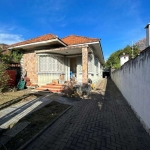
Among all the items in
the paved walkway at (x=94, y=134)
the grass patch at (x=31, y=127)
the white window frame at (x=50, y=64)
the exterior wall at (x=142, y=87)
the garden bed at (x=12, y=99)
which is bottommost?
the paved walkway at (x=94, y=134)

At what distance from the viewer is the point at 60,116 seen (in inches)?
187

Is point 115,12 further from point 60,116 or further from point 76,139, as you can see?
point 76,139

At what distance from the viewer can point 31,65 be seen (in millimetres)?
12445

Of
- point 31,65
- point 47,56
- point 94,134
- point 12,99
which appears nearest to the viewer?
point 94,134

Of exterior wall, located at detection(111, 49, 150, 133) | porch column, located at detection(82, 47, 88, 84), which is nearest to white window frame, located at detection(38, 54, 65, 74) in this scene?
porch column, located at detection(82, 47, 88, 84)

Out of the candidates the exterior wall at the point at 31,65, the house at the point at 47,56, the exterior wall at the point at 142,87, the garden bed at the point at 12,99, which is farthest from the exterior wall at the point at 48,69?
the exterior wall at the point at 142,87

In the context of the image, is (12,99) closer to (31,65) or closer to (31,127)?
(31,127)

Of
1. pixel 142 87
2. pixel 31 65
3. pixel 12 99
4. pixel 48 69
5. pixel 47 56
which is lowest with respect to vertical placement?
pixel 12 99

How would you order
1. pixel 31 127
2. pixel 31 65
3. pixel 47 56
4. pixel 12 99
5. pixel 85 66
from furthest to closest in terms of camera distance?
pixel 31 65, pixel 47 56, pixel 85 66, pixel 12 99, pixel 31 127

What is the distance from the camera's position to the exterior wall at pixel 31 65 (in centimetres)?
1216

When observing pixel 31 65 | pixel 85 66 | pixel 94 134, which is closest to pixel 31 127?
pixel 94 134

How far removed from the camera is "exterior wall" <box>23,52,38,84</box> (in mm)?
12164

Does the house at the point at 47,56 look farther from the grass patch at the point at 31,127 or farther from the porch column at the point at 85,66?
the grass patch at the point at 31,127

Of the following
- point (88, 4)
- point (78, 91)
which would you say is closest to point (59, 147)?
point (78, 91)
